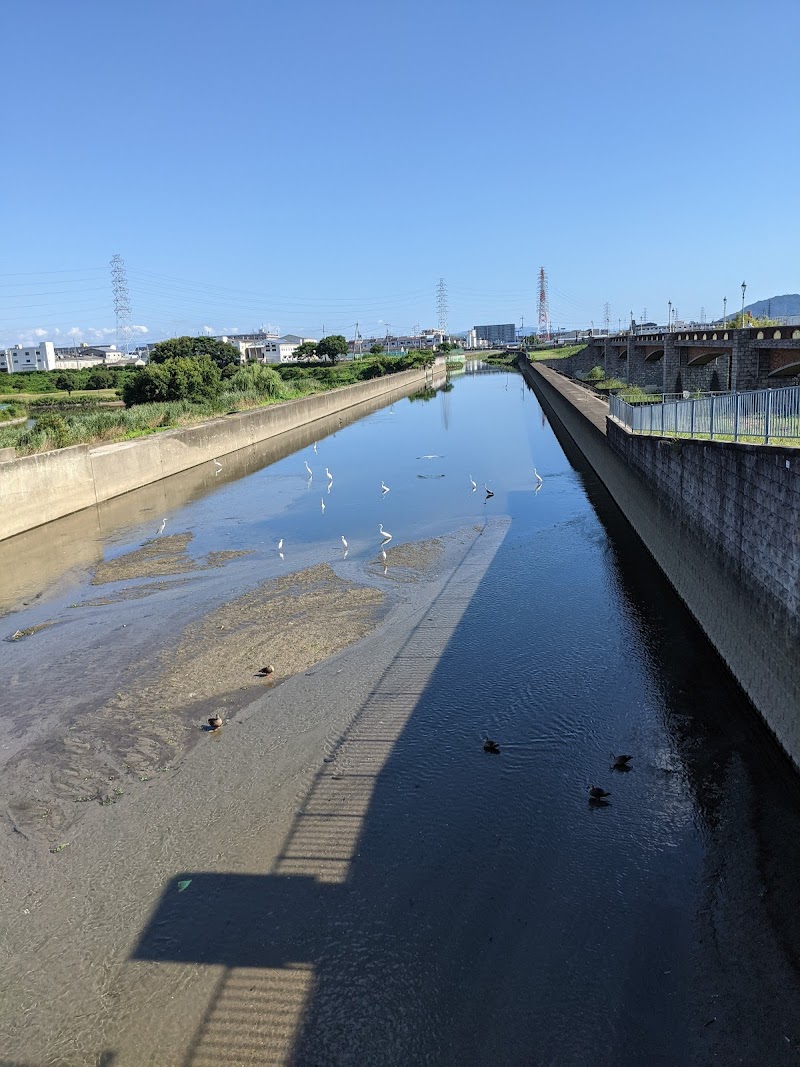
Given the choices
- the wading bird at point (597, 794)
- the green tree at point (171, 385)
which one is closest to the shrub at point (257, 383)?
the green tree at point (171, 385)

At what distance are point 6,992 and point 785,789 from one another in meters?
8.09

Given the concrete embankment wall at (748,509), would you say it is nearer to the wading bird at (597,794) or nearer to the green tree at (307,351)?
the wading bird at (597,794)

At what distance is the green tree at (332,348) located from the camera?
135500mm

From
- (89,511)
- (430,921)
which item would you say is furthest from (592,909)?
(89,511)

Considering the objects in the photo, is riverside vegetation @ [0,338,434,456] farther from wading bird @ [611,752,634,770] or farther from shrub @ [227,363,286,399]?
wading bird @ [611,752,634,770]

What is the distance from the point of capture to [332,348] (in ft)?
447

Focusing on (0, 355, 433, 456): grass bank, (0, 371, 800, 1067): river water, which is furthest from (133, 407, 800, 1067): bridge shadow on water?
(0, 355, 433, 456): grass bank

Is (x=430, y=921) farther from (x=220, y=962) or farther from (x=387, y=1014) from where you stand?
(x=220, y=962)

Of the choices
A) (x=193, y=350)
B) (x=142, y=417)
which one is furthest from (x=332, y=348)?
(x=142, y=417)

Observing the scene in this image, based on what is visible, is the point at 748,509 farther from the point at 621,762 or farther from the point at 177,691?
the point at 177,691

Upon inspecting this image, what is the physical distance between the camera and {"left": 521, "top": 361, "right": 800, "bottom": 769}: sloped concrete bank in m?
9.20

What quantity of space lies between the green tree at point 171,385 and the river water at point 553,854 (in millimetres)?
33952

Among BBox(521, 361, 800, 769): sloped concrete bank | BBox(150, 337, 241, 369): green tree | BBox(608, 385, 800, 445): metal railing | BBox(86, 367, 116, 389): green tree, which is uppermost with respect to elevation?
BBox(150, 337, 241, 369): green tree

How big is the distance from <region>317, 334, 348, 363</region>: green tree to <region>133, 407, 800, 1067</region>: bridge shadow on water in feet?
421
